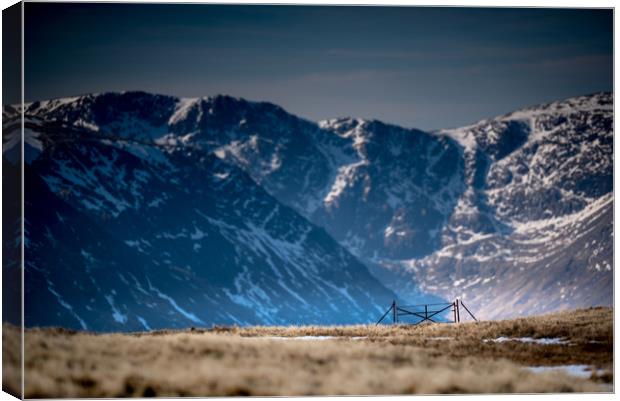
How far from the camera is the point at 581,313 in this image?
232 feet

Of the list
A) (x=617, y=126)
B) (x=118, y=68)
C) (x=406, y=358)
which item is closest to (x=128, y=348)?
(x=406, y=358)

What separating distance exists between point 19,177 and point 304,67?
54.2 meters

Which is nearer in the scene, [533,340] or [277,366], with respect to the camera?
[277,366]

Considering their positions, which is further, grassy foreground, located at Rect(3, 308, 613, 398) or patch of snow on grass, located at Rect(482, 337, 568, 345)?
patch of snow on grass, located at Rect(482, 337, 568, 345)

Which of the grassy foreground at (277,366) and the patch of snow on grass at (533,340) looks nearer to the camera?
the grassy foreground at (277,366)

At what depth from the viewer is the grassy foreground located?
4400 cm

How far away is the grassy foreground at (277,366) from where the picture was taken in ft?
144

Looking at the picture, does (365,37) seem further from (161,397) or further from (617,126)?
(161,397)

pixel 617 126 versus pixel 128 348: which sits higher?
pixel 617 126

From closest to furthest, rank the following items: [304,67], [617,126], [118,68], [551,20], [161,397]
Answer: [161,397]
[617,126]
[551,20]
[304,67]
[118,68]

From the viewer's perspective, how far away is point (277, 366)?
4659cm

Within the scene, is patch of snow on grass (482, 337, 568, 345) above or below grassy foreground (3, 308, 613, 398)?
above

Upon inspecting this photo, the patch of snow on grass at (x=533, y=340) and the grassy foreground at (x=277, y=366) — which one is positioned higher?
the patch of snow on grass at (x=533, y=340)

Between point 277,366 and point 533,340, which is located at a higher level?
point 533,340
